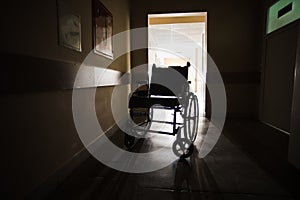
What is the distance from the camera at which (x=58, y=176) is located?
63.8 inches

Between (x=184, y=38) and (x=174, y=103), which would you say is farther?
(x=184, y=38)

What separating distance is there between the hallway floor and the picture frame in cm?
118

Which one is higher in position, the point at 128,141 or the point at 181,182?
the point at 128,141

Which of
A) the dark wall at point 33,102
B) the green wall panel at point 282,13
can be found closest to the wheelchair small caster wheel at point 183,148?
the dark wall at point 33,102

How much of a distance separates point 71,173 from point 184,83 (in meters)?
1.68

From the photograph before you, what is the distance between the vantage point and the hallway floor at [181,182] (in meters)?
1.47

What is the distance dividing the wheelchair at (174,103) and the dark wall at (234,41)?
1.92 metres

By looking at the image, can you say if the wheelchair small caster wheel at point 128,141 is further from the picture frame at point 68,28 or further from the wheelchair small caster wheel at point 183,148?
the picture frame at point 68,28

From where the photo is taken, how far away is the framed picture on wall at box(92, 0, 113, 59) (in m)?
2.42

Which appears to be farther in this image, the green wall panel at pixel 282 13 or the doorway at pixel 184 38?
the doorway at pixel 184 38

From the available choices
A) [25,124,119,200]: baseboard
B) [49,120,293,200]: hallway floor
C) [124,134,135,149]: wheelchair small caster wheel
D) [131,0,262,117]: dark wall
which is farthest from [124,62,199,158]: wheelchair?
[131,0,262,117]: dark wall

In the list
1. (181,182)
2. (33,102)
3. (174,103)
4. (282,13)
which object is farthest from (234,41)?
(33,102)

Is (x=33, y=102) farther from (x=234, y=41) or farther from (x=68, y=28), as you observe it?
(x=234, y=41)

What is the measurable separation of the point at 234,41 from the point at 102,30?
294cm
